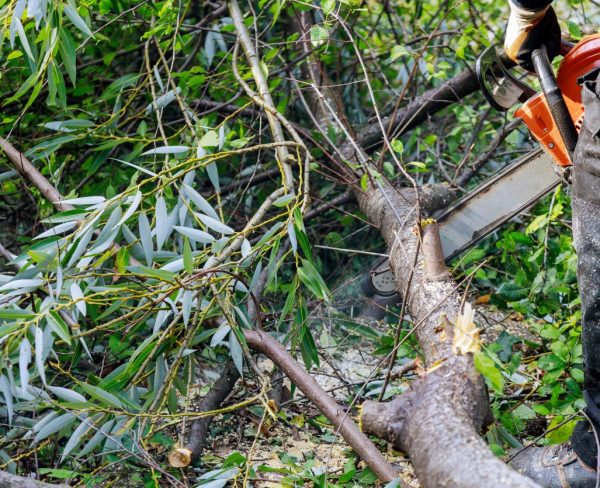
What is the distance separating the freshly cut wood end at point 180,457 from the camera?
1922mm

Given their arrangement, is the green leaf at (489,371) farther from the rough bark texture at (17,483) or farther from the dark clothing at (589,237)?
the rough bark texture at (17,483)

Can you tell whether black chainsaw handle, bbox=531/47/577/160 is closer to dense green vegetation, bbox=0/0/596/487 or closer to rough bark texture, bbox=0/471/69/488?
dense green vegetation, bbox=0/0/596/487

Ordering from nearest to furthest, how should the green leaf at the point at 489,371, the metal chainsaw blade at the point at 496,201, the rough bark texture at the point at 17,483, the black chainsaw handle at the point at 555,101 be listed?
the green leaf at the point at 489,371 < the rough bark texture at the point at 17,483 < the black chainsaw handle at the point at 555,101 < the metal chainsaw blade at the point at 496,201

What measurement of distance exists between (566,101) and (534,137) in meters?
0.13

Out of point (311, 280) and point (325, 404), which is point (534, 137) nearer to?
point (311, 280)

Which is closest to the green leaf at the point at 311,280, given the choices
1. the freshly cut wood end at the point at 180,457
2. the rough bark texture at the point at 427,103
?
the freshly cut wood end at the point at 180,457

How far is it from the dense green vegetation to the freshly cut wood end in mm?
50

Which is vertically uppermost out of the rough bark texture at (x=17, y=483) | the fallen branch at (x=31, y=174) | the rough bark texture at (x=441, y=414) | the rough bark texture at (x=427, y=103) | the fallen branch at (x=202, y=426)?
the fallen branch at (x=31, y=174)

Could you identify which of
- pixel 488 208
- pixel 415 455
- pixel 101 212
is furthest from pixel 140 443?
pixel 488 208

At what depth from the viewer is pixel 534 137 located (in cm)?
221

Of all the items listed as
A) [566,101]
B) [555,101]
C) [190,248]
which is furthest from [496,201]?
[190,248]

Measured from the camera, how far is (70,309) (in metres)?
2.17

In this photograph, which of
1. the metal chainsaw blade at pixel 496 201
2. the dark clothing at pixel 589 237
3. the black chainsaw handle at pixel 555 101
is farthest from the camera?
the metal chainsaw blade at pixel 496 201

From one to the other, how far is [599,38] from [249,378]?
5.09 feet
